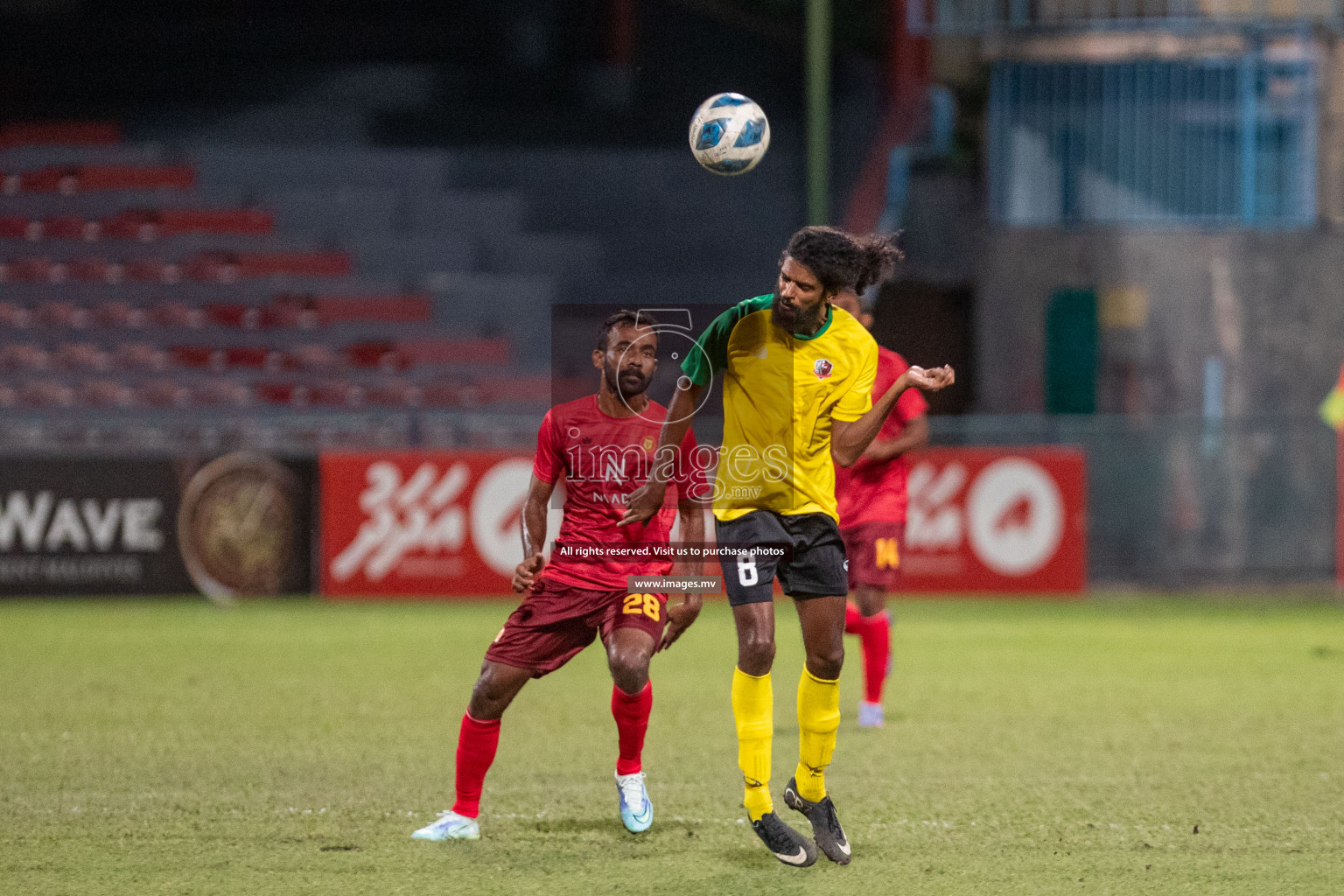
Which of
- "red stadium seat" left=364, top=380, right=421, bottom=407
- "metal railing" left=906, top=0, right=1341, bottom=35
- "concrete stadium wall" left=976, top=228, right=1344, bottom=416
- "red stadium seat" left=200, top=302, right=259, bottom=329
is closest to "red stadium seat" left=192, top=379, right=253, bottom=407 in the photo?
"red stadium seat" left=200, top=302, right=259, bottom=329

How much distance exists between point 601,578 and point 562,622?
0.22 metres

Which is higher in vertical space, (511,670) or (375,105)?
(375,105)

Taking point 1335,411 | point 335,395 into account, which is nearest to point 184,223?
point 335,395

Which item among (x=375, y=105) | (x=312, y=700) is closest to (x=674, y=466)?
(x=312, y=700)

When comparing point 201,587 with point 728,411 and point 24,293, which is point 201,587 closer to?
point 24,293

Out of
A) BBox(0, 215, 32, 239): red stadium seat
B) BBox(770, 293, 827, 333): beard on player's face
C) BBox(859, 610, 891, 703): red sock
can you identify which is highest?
BBox(0, 215, 32, 239): red stadium seat

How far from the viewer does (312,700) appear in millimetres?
9242

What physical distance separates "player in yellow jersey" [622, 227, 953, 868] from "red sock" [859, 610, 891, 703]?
9.28 feet

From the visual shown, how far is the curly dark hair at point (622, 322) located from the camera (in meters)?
5.86

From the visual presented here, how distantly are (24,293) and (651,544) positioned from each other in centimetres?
1561

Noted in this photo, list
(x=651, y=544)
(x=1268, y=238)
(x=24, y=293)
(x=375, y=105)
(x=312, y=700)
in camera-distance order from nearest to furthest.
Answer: (x=651, y=544)
(x=312, y=700)
(x=1268, y=238)
(x=24, y=293)
(x=375, y=105)

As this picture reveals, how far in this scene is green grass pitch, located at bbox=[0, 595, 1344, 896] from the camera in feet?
17.5

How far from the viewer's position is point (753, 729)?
5.54 m

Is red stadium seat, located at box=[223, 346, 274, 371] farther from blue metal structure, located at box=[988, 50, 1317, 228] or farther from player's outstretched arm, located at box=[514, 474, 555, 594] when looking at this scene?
player's outstretched arm, located at box=[514, 474, 555, 594]
